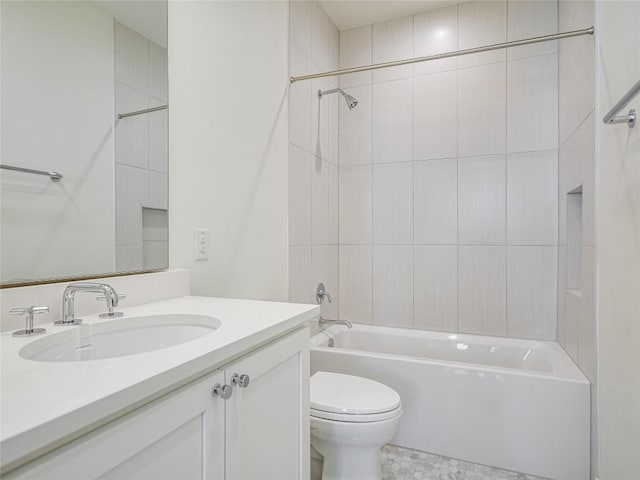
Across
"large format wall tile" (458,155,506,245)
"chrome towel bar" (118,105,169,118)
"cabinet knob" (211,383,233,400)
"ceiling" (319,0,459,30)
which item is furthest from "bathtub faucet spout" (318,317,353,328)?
"ceiling" (319,0,459,30)

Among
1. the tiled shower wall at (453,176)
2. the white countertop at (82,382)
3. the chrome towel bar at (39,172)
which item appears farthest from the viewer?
the tiled shower wall at (453,176)

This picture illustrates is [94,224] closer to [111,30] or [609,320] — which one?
[111,30]

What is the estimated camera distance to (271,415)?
917 millimetres

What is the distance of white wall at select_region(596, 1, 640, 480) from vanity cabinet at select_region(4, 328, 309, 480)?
114 centimetres

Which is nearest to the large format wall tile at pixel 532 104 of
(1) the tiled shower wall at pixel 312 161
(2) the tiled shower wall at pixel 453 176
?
(2) the tiled shower wall at pixel 453 176

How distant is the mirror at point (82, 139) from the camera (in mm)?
875

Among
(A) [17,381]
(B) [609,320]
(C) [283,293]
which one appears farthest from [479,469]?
(A) [17,381]

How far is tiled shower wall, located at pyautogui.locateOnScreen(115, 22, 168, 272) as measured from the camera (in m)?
1.16

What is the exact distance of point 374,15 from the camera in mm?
2648

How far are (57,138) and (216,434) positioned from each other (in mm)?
834

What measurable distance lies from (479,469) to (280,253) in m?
1.42

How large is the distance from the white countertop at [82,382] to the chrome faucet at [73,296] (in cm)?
3

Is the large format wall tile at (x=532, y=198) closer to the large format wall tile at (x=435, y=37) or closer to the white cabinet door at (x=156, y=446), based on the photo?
the large format wall tile at (x=435, y=37)

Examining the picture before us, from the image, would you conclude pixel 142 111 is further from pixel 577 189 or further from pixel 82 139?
pixel 577 189
